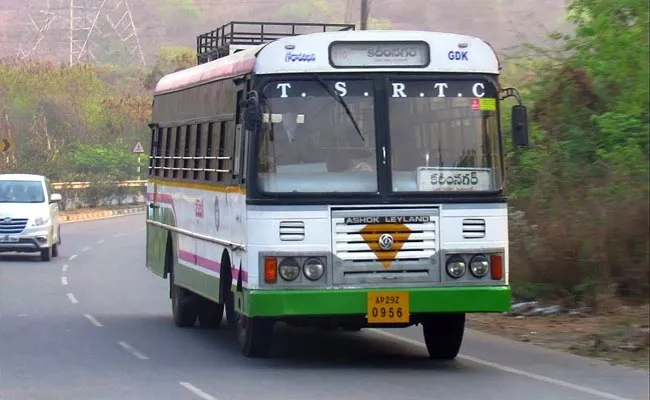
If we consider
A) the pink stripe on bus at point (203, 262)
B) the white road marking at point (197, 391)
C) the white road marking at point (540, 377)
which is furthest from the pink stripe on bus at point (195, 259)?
the white road marking at point (540, 377)

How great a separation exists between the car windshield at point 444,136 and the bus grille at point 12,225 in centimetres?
1935

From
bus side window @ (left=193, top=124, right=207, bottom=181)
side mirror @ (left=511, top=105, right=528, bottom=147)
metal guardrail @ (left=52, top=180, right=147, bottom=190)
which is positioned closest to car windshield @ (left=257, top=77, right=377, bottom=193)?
side mirror @ (left=511, top=105, right=528, bottom=147)

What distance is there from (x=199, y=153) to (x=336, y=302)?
3.86m

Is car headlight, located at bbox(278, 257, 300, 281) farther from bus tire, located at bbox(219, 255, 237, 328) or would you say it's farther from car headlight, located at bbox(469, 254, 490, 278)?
car headlight, located at bbox(469, 254, 490, 278)

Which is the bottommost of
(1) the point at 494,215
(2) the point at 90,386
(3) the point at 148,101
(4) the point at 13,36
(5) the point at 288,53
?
(2) the point at 90,386

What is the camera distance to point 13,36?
14175 cm

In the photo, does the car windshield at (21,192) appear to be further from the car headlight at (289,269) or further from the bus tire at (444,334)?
the car headlight at (289,269)

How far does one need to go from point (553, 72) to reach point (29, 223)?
14.6 meters

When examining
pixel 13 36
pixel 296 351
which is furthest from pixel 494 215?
pixel 13 36

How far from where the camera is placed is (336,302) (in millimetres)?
12773

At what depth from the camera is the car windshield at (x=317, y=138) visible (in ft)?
42.7

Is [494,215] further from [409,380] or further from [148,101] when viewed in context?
[148,101]

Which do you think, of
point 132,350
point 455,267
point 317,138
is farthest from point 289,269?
point 132,350

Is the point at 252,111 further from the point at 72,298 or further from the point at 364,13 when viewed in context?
the point at 364,13
